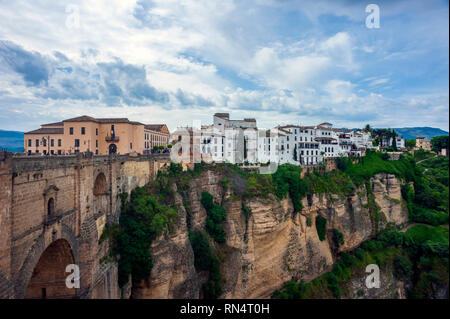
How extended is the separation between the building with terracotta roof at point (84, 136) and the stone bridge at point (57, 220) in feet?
24.2

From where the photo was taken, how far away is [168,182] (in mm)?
22047

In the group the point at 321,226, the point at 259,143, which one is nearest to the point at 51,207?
the point at 321,226

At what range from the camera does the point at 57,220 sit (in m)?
11.3

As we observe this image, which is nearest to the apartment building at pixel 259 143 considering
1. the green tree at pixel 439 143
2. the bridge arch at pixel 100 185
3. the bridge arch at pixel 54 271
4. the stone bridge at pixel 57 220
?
the bridge arch at pixel 100 185

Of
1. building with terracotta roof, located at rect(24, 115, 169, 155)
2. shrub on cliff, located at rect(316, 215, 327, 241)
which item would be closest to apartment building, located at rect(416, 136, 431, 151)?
shrub on cliff, located at rect(316, 215, 327, 241)

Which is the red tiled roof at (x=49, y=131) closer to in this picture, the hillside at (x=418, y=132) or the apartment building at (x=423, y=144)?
the apartment building at (x=423, y=144)

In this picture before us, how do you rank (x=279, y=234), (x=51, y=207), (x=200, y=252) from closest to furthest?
(x=51, y=207)
(x=200, y=252)
(x=279, y=234)

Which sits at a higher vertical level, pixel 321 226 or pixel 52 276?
pixel 52 276

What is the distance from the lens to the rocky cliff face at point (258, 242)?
17875 mm

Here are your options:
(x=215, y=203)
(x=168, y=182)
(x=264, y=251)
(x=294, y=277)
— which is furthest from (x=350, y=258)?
(x=168, y=182)

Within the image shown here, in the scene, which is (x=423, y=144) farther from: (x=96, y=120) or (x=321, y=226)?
(x=96, y=120)

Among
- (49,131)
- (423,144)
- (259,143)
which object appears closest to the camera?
(49,131)

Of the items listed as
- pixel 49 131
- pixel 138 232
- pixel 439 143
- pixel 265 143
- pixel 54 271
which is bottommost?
pixel 54 271

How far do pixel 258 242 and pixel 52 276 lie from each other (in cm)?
1706
